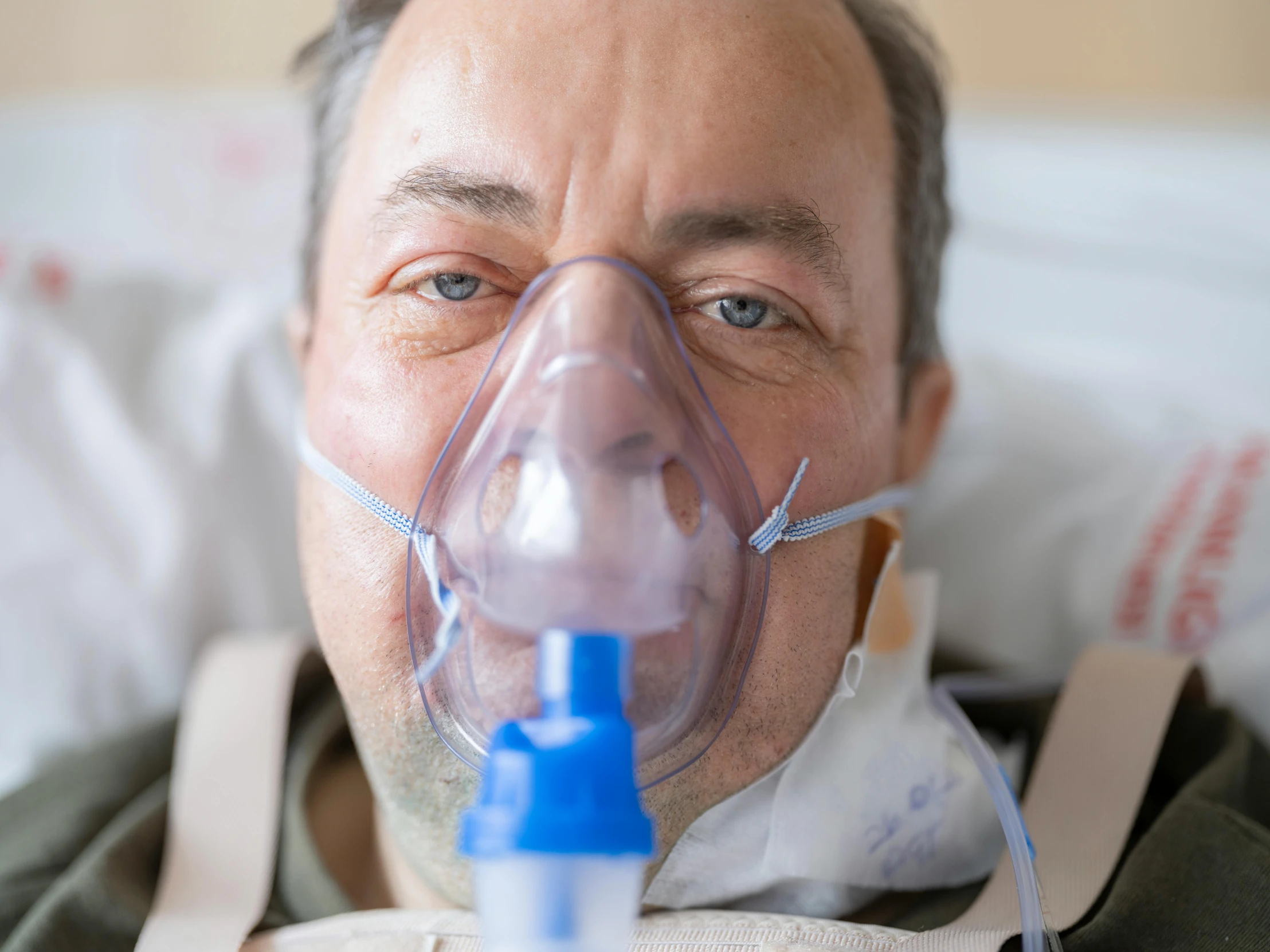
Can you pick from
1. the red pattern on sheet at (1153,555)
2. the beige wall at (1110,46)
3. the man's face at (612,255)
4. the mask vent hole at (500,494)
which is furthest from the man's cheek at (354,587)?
the beige wall at (1110,46)

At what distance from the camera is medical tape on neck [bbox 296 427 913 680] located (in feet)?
3.16

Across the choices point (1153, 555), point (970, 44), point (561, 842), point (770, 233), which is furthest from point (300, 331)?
point (970, 44)

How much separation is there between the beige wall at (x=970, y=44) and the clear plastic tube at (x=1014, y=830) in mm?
2088

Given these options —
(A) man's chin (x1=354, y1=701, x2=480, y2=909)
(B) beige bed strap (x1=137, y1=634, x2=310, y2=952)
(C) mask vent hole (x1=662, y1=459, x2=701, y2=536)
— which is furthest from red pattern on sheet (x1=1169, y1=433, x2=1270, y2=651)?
(B) beige bed strap (x1=137, y1=634, x2=310, y2=952)

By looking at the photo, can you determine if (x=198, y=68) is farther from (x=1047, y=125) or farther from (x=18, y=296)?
(x=1047, y=125)

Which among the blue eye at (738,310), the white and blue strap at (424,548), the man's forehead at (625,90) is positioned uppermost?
the man's forehead at (625,90)

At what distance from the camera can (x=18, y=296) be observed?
68.5 inches

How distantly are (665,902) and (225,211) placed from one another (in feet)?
6.40

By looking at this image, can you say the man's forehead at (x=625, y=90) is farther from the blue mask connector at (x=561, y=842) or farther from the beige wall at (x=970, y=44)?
the beige wall at (x=970, y=44)

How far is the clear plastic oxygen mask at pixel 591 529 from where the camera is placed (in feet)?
2.83

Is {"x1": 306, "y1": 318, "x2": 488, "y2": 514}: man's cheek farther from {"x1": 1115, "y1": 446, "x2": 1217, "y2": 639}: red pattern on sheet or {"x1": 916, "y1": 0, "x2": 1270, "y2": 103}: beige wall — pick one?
{"x1": 916, "y1": 0, "x2": 1270, "y2": 103}: beige wall

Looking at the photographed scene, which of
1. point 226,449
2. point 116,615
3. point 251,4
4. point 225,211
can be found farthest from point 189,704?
point 251,4

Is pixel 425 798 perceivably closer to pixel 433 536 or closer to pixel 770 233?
pixel 433 536

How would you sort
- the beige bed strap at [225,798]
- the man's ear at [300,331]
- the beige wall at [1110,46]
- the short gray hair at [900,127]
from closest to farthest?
the beige bed strap at [225,798] → the short gray hair at [900,127] → the man's ear at [300,331] → the beige wall at [1110,46]
